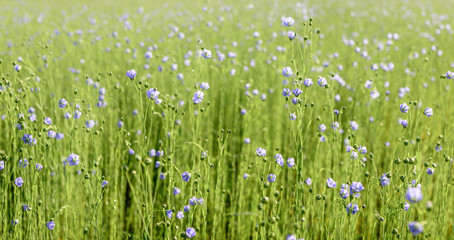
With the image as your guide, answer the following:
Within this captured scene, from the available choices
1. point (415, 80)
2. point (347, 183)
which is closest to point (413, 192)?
point (347, 183)

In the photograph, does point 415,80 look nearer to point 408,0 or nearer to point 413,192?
point 413,192

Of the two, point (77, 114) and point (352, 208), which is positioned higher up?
point (77, 114)

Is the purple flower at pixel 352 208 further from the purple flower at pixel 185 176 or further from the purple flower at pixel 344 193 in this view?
the purple flower at pixel 185 176

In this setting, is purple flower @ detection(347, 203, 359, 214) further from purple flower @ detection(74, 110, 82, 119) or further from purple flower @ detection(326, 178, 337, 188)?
purple flower @ detection(74, 110, 82, 119)

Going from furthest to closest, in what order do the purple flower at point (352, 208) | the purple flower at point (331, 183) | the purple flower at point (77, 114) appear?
the purple flower at point (77, 114)
the purple flower at point (331, 183)
the purple flower at point (352, 208)

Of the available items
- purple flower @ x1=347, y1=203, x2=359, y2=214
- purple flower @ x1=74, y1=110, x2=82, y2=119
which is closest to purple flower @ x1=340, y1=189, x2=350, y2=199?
purple flower @ x1=347, y1=203, x2=359, y2=214

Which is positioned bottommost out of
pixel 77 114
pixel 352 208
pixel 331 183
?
pixel 352 208

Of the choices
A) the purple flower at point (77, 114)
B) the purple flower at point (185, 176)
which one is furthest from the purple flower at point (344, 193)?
the purple flower at point (77, 114)

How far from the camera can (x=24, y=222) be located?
2424 millimetres

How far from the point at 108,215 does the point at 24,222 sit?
518 mm

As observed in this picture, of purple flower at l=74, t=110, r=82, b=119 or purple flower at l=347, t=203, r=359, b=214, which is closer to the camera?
purple flower at l=347, t=203, r=359, b=214

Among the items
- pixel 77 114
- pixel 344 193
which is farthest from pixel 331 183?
pixel 77 114

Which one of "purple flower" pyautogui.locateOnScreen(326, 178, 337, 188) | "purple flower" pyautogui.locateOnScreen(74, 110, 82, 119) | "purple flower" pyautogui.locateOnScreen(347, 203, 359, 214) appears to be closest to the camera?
"purple flower" pyautogui.locateOnScreen(347, 203, 359, 214)

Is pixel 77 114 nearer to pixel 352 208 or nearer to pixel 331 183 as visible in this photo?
pixel 331 183
